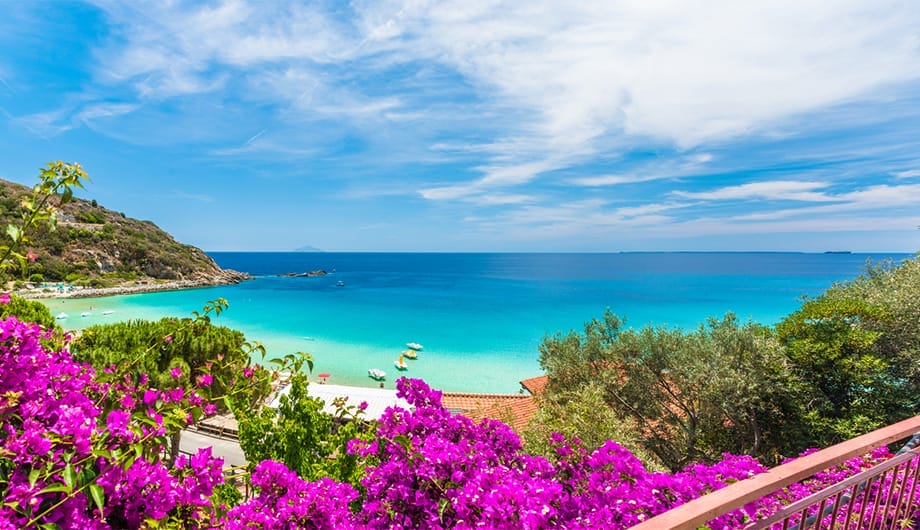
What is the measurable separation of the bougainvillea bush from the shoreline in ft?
200

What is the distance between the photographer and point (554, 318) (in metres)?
48.1

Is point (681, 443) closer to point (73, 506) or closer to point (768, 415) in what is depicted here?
point (768, 415)

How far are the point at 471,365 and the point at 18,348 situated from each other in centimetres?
3002

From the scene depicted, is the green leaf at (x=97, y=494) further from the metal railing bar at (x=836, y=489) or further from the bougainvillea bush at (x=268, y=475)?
the metal railing bar at (x=836, y=489)

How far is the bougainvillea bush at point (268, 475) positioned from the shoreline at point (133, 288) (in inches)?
2397

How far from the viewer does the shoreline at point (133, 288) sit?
53.0 meters

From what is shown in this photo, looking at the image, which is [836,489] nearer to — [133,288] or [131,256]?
[133,288]

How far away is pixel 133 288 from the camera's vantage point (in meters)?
61.6

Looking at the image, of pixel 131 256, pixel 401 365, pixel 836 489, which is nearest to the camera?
pixel 836 489

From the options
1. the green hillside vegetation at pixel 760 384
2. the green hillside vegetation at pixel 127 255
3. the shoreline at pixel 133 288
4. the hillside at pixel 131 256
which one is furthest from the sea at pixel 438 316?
the green hillside vegetation at pixel 127 255

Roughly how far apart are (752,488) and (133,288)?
78.8 m

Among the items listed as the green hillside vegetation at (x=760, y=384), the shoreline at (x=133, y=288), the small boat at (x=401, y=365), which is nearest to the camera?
the green hillside vegetation at (x=760, y=384)

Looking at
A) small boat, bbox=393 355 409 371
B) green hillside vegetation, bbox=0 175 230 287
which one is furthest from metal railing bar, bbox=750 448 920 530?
green hillside vegetation, bbox=0 175 230 287

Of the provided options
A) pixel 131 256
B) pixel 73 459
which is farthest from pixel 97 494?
pixel 131 256
